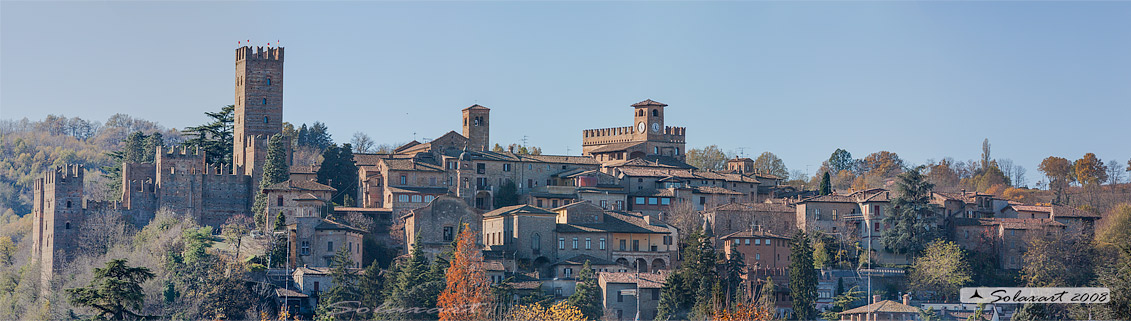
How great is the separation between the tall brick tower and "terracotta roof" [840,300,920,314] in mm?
33350

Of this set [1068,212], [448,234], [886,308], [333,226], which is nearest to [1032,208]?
[1068,212]

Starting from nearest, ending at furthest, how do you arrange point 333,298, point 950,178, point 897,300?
point 333,298 → point 897,300 → point 950,178

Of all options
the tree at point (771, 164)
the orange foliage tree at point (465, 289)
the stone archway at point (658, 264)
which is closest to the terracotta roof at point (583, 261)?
the stone archway at point (658, 264)

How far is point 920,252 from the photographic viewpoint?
74.5m

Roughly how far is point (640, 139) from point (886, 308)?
3291cm

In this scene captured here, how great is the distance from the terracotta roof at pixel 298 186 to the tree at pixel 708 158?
3753 centimetres

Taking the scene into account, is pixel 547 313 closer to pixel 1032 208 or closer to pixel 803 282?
pixel 803 282

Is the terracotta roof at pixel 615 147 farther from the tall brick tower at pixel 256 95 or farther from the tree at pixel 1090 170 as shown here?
the tree at pixel 1090 170

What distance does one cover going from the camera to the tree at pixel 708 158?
108 metres

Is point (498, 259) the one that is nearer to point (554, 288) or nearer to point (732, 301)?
point (554, 288)

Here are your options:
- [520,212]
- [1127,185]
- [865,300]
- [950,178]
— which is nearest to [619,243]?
[520,212]

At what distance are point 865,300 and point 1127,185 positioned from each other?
46.4m

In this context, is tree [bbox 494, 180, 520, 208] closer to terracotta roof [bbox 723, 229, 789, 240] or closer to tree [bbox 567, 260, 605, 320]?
terracotta roof [bbox 723, 229, 789, 240]

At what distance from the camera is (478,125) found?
90625 mm
